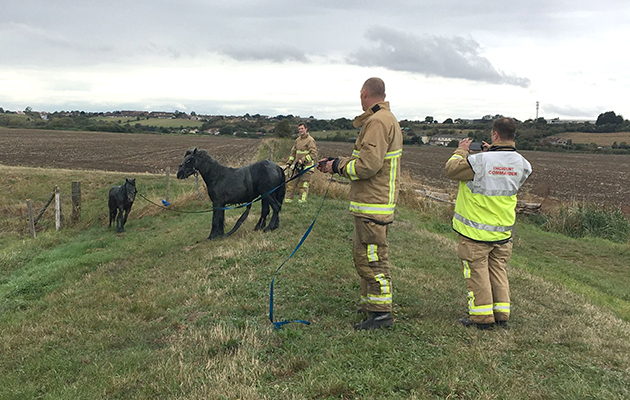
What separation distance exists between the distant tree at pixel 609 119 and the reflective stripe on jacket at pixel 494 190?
11177 cm

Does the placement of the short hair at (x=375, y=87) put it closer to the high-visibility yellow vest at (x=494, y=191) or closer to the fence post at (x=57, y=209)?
the high-visibility yellow vest at (x=494, y=191)

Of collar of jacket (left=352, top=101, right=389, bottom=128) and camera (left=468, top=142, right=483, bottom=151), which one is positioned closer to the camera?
collar of jacket (left=352, top=101, right=389, bottom=128)

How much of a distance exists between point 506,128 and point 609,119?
374 feet

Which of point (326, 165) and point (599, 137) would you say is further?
point (599, 137)

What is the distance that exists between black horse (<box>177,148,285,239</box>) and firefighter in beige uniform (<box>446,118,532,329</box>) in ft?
16.6

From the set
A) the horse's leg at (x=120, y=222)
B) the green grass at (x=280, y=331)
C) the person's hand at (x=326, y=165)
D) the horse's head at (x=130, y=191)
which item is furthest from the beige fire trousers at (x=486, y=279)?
the horse's leg at (x=120, y=222)

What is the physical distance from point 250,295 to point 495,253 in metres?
3.25

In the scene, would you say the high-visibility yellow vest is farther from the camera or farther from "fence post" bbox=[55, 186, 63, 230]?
"fence post" bbox=[55, 186, 63, 230]

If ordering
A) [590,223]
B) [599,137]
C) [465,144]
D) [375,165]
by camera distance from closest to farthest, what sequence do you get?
1. [375,165]
2. [465,144]
3. [590,223]
4. [599,137]

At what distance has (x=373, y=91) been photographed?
4.46 m

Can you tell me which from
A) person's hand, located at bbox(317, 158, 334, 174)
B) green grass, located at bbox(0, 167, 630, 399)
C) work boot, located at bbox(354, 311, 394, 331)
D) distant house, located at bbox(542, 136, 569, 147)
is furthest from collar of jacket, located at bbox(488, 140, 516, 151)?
distant house, located at bbox(542, 136, 569, 147)

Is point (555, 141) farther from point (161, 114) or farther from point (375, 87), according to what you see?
point (161, 114)

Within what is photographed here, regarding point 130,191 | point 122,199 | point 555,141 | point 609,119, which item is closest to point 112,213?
point 122,199

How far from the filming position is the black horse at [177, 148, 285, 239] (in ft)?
29.2
